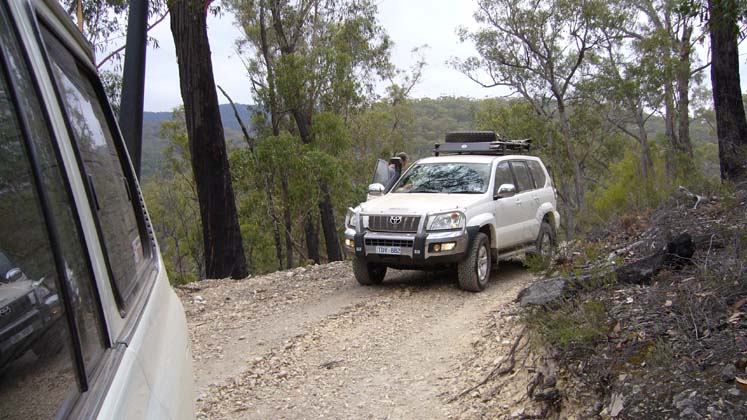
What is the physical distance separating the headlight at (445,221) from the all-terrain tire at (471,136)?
2.82 m

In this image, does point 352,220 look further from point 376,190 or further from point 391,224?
point 376,190

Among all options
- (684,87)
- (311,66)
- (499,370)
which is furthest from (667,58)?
(499,370)

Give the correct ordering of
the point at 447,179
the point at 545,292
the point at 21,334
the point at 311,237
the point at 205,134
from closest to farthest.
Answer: the point at 21,334 → the point at 545,292 → the point at 447,179 → the point at 205,134 → the point at 311,237

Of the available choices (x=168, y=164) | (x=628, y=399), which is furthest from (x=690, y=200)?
(x=168, y=164)

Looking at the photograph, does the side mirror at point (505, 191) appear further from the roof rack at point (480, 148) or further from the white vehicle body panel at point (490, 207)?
the roof rack at point (480, 148)

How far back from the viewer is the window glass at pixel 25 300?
1146mm

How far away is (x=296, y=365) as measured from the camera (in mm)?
5945

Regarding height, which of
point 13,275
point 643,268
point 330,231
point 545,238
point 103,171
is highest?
point 103,171

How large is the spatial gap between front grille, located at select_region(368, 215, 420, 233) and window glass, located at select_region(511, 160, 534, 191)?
227 centimetres

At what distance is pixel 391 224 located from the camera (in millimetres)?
8250

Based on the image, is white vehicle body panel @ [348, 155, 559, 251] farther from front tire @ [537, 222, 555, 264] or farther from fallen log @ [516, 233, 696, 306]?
fallen log @ [516, 233, 696, 306]

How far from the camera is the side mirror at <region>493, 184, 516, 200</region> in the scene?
345 inches

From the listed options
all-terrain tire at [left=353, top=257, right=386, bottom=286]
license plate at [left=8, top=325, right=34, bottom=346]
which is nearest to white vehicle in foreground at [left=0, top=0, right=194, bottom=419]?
license plate at [left=8, top=325, right=34, bottom=346]

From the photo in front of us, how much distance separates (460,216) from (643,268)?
3.20m
